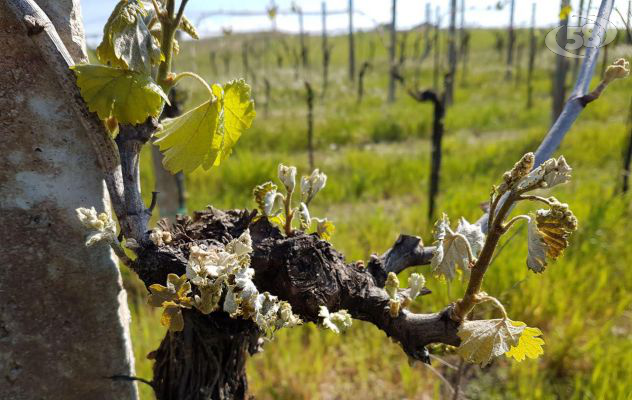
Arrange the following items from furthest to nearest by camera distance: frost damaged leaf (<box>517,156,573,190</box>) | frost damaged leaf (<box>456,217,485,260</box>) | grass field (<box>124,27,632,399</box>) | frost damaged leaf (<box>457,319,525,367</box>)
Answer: grass field (<box>124,27,632,399</box>), frost damaged leaf (<box>456,217,485,260</box>), frost damaged leaf (<box>457,319,525,367</box>), frost damaged leaf (<box>517,156,573,190</box>)

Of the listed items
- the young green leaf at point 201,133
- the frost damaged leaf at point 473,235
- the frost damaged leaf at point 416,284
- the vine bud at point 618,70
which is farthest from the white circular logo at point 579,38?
the young green leaf at point 201,133

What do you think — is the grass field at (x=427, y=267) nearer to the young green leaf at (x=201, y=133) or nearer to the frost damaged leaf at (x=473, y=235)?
the frost damaged leaf at (x=473, y=235)

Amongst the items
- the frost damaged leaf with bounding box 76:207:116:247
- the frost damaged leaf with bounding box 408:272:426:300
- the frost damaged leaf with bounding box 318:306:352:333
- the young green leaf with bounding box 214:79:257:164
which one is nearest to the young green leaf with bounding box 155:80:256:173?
the young green leaf with bounding box 214:79:257:164

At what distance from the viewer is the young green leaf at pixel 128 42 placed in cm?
61

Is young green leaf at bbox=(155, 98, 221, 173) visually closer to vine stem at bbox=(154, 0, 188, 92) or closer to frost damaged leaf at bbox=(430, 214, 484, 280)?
vine stem at bbox=(154, 0, 188, 92)

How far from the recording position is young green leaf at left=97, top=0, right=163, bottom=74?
1.99ft

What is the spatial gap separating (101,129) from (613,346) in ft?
7.03

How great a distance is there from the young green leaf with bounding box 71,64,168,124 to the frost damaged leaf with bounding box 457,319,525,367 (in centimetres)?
55

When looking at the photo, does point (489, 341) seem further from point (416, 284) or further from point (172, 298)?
point (172, 298)

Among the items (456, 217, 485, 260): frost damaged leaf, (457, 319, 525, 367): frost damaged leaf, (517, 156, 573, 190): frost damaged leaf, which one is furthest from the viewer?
(456, 217, 485, 260): frost damaged leaf

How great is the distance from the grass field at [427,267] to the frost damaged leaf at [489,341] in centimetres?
30

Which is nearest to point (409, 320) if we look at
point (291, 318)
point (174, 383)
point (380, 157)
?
point (291, 318)

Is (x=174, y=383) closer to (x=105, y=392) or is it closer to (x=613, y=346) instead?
(x=105, y=392)

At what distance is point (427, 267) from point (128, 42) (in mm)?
2196
